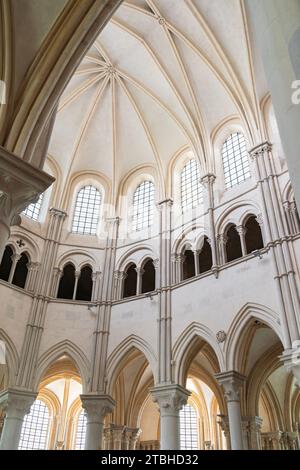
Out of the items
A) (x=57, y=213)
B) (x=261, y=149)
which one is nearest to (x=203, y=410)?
(x=57, y=213)

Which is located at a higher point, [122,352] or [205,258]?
[205,258]

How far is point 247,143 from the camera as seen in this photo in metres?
19.4

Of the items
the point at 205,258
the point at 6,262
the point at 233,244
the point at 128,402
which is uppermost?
the point at 233,244

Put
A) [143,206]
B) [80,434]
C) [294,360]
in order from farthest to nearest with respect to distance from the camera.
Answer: [80,434]
[143,206]
[294,360]

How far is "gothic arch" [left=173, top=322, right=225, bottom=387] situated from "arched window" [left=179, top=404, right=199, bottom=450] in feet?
33.8

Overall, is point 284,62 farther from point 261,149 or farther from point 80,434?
point 80,434

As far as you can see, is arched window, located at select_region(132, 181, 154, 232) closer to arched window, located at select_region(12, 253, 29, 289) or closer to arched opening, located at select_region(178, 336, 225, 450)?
arched window, located at select_region(12, 253, 29, 289)

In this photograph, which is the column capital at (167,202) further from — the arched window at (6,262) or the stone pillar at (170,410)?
the stone pillar at (170,410)

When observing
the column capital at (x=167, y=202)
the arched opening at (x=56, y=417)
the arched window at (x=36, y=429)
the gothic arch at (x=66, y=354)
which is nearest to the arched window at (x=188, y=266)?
the column capital at (x=167, y=202)

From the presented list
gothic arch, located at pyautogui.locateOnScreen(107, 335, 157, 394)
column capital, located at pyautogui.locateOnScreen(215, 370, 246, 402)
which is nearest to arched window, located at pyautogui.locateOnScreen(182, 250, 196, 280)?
gothic arch, located at pyautogui.locateOnScreen(107, 335, 157, 394)

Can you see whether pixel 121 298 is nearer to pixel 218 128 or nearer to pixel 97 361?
pixel 97 361

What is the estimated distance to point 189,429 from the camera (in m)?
→ 25.8

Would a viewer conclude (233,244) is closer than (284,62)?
No

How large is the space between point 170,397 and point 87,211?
1157cm
